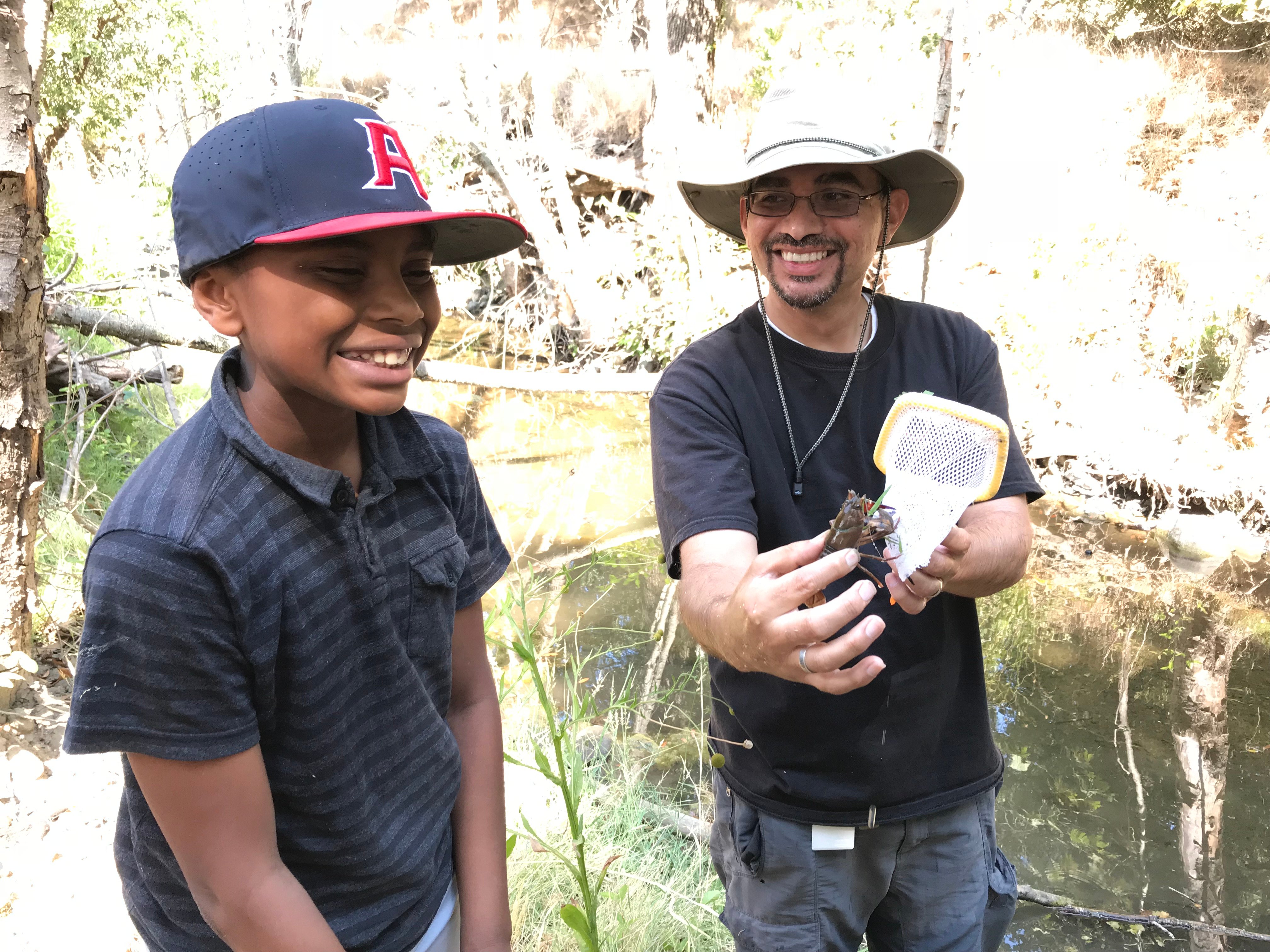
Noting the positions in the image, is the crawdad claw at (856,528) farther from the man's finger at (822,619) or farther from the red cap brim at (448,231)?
the red cap brim at (448,231)

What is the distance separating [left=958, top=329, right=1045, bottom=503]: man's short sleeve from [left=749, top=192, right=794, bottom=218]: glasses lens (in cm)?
47

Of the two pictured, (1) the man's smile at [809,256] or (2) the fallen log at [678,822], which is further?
(2) the fallen log at [678,822]

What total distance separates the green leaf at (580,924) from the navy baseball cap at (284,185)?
1.18m

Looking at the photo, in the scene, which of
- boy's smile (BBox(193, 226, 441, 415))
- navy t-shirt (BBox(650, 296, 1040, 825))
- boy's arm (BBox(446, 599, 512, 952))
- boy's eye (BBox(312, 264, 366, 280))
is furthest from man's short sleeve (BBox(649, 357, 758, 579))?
boy's eye (BBox(312, 264, 366, 280))

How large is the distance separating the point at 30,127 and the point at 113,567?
96.6 inches

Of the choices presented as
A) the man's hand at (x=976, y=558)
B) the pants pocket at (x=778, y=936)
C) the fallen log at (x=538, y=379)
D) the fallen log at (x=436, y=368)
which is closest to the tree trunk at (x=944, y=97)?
the fallen log at (x=436, y=368)

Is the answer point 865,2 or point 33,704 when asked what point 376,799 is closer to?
point 33,704

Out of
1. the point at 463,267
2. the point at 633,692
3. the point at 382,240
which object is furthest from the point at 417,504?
the point at 463,267

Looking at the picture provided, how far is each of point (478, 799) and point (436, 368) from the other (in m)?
5.66

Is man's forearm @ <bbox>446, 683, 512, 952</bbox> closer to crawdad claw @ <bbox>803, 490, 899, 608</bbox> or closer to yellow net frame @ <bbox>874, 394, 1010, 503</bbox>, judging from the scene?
crawdad claw @ <bbox>803, 490, 899, 608</bbox>

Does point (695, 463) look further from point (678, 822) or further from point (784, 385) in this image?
point (678, 822)

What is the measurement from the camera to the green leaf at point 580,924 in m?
1.57

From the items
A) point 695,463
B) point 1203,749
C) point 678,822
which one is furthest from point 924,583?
point 1203,749

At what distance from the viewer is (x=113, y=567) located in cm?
94
